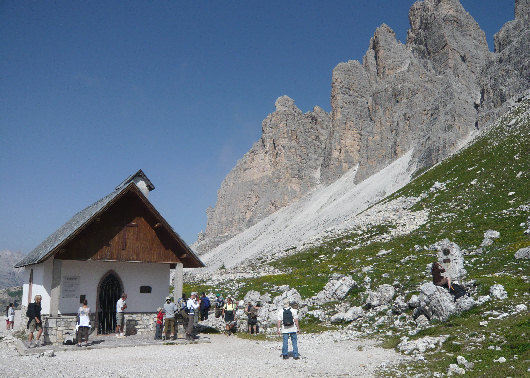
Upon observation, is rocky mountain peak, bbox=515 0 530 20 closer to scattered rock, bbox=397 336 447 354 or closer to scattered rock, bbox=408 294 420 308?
scattered rock, bbox=408 294 420 308

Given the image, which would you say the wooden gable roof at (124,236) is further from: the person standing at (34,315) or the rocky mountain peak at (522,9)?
the rocky mountain peak at (522,9)

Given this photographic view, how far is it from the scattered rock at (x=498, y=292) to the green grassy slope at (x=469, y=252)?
0.29 metres

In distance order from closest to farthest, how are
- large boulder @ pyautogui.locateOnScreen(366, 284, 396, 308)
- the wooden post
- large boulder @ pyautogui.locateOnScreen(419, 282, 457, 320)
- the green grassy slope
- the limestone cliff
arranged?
the green grassy slope
large boulder @ pyautogui.locateOnScreen(419, 282, 457, 320)
large boulder @ pyautogui.locateOnScreen(366, 284, 396, 308)
the wooden post
the limestone cliff

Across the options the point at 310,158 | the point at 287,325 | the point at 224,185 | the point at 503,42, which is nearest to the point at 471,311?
the point at 287,325

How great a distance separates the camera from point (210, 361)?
15.7 m

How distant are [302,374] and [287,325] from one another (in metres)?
2.74

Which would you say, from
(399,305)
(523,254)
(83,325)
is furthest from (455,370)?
(523,254)

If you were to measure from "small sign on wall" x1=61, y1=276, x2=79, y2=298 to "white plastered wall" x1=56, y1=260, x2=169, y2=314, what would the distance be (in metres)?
0.15

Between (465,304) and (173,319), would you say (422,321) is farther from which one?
(173,319)

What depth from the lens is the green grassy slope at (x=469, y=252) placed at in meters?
13.5

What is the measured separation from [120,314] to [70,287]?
285 cm

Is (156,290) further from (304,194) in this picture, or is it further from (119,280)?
(304,194)

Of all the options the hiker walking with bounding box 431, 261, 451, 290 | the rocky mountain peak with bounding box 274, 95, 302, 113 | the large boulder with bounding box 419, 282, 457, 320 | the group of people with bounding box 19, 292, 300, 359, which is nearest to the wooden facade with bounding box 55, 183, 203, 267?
the group of people with bounding box 19, 292, 300, 359

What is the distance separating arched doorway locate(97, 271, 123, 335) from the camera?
23.2 m
